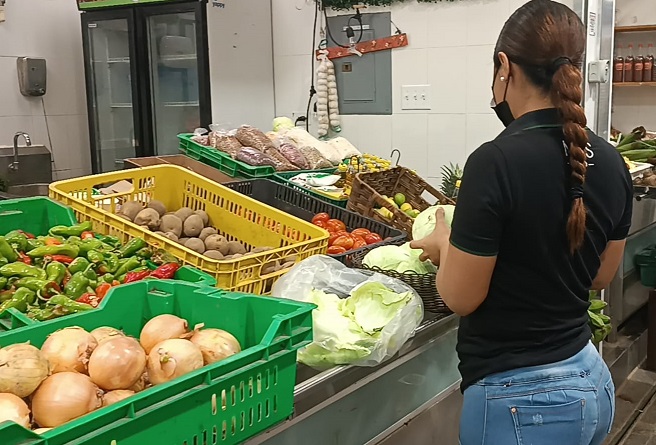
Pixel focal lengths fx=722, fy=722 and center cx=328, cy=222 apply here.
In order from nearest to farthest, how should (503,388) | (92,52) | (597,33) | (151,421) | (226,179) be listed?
1. (151,421)
2. (503,388)
3. (226,179)
4. (597,33)
5. (92,52)

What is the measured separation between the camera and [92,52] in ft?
18.1

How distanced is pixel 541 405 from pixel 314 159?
2.38m

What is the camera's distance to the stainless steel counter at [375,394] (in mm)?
1655

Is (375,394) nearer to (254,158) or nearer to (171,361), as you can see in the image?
(171,361)

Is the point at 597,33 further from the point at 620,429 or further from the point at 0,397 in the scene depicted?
the point at 0,397

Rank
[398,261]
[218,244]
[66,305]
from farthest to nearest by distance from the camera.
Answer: [218,244] → [398,261] → [66,305]

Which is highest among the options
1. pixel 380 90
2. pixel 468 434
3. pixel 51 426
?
pixel 380 90

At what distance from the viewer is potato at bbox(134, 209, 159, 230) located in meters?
2.35

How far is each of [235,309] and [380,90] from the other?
12.2 ft

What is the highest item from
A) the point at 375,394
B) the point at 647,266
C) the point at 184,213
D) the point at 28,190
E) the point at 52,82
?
the point at 52,82

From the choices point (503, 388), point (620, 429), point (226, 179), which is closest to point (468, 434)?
point (503, 388)

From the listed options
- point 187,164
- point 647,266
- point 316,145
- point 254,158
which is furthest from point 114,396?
point 647,266

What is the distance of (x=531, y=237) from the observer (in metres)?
1.58

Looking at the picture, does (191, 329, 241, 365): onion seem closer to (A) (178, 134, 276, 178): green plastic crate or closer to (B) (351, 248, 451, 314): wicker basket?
(B) (351, 248, 451, 314): wicker basket
